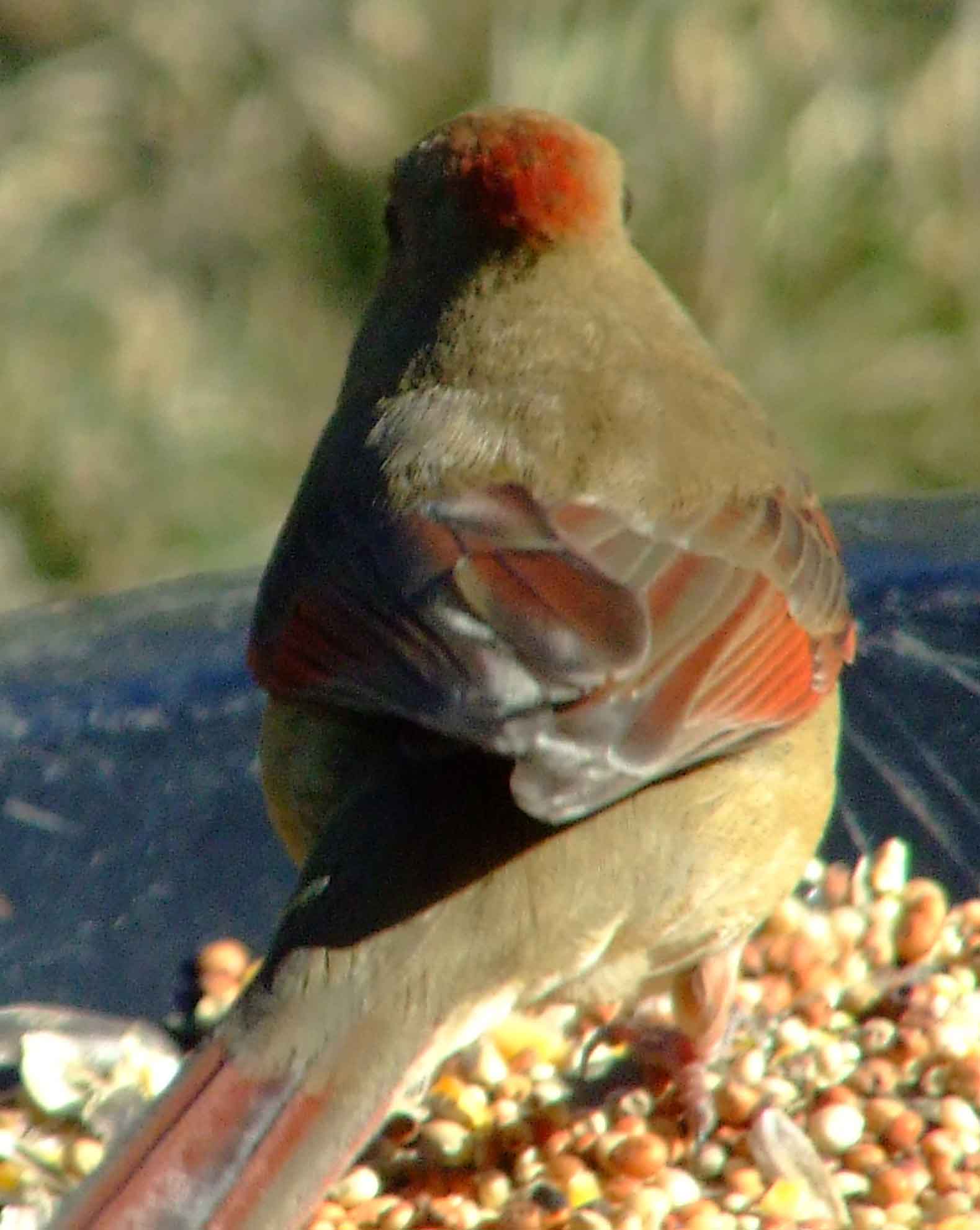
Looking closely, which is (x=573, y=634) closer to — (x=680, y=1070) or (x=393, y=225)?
(x=680, y=1070)

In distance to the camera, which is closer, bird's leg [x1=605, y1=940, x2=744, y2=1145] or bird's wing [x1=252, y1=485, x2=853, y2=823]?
bird's wing [x1=252, y1=485, x2=853, y2=823]

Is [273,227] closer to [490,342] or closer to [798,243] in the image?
[798,243]

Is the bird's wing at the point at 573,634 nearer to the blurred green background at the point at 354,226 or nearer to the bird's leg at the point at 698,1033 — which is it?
the bird's leg at the point at 698,1033

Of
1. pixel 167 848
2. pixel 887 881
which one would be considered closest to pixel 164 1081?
pixel 167 848

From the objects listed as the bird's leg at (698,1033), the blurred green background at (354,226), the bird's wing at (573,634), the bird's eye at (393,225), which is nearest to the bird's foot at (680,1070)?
the bird's leg at (698,1033)

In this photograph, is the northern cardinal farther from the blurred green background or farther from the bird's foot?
the blurred green background

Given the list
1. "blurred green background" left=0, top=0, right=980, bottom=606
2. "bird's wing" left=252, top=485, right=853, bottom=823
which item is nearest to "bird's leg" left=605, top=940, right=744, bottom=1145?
"bird's wing" left=252, top=485, right=853, bottom=823
